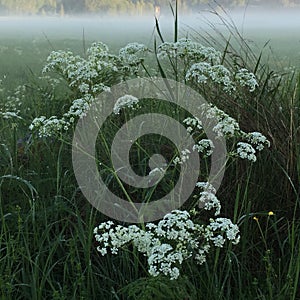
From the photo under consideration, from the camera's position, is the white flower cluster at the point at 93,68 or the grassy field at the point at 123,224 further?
the white flower cluster at the point at 93,68

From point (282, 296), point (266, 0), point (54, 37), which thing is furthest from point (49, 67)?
point (266, 0)

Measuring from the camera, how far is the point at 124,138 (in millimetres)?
2799

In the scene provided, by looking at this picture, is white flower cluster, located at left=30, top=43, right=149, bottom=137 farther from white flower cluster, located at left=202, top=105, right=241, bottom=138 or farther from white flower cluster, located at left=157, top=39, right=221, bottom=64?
white flower cluster, located at left=202, top=105, right=241, bottom=138

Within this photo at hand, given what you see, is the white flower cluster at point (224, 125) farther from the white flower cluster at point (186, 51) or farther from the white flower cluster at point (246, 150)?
the white flower cluster at point (186, 51)

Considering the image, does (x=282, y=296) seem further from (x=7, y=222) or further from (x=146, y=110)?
(x=146, y=110)

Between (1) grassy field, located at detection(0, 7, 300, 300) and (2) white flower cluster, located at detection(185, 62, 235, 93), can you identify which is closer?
(1) grassy field, located at detection(0, 7, 300, 300)

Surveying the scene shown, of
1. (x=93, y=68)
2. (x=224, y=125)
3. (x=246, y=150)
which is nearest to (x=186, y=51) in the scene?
(x=93, y=68)

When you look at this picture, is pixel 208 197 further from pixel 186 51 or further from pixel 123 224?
pixel 186 51

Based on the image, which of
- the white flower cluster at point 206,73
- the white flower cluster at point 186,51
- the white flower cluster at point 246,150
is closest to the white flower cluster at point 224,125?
the white flower cluster at point 246,150

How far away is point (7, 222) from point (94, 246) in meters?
0.43

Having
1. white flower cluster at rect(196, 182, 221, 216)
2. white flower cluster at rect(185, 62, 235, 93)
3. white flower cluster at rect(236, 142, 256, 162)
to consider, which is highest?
white flower cluster at rect(185, 62, 235, 93)

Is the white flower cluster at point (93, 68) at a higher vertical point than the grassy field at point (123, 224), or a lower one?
higher

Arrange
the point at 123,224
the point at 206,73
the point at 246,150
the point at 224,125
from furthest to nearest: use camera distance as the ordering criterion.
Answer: the point at 206,73, the point at 123,224, the point at 224,125, the point at 246,150

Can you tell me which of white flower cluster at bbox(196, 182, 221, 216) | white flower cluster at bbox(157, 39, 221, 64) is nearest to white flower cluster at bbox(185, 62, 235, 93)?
white flower cluster at bbox(157, 39, 221, 64)
